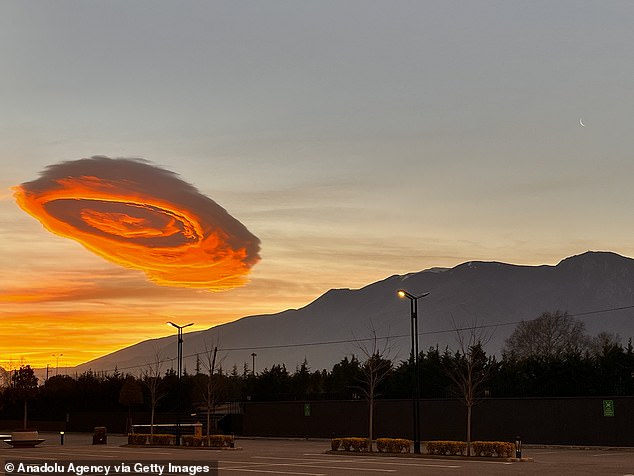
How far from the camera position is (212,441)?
59.1 meters

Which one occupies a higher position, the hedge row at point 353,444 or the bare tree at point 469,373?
the bare tree at point 469,373

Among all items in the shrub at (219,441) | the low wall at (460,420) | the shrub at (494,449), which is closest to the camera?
the shrub at (494,449)

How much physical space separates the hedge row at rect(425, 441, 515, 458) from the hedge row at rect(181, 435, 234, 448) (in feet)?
47.6

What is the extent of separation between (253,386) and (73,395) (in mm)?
25039

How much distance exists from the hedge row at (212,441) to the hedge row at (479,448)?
1451cm

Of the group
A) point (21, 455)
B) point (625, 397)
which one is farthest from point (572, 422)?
point (21, 455)

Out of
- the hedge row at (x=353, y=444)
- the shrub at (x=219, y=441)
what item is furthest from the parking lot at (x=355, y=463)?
the shrub at (x=219, y=441)

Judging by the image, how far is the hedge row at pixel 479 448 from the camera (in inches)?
1801

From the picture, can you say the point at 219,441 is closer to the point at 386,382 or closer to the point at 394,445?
the point at 394,445

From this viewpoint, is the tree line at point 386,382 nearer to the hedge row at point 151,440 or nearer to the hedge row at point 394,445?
the hedge row at point 394,445

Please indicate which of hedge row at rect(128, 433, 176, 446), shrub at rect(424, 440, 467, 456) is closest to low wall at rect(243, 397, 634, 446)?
shrub at rect(424, 440, 467, 456)

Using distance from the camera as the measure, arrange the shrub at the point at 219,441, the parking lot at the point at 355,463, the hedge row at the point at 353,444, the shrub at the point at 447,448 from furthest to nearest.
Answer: the shrub at the point at 219,441
the hedge row at the point at 353,444
the shrub at the point at 447,448
the parking lot at the point at 355,463

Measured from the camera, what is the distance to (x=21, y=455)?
1970 inches

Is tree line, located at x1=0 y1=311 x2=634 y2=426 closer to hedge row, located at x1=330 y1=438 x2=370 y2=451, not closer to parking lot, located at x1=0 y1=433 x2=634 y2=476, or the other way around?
hedge row, located at x1=330 y1=438 x2=370 y2=451
